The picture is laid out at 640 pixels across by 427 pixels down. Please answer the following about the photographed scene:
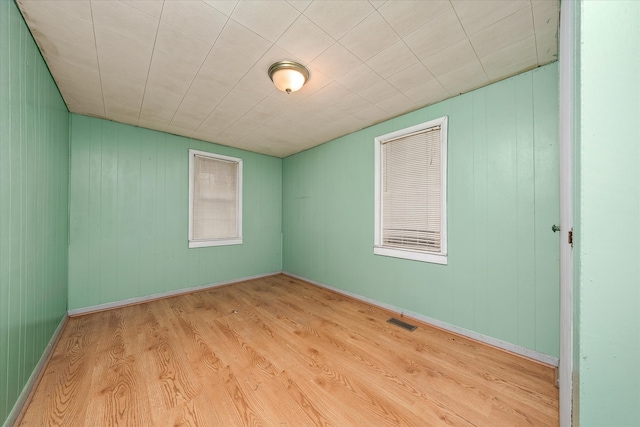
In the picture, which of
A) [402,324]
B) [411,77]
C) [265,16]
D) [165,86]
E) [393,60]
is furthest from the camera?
[402,324]

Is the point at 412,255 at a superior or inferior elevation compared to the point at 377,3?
inferior

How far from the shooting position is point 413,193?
2.93 meters

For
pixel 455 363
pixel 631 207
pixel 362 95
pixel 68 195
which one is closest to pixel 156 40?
pixel 362 95

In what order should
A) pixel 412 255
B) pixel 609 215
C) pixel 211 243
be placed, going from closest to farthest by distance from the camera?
pixel 609 215 → pixel 412 255 → pixel 211 243

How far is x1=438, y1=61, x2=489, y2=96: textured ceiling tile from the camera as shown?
2.12 metres

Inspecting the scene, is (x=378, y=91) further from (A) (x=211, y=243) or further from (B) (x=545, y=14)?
(A) (x=211, y=243)

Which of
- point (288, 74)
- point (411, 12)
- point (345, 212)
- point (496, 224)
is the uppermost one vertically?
point (411, 12)

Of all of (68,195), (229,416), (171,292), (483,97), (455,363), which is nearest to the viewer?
(229,416)

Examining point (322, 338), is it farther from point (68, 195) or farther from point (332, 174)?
point (68, 195)

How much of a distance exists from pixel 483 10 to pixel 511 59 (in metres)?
0.73

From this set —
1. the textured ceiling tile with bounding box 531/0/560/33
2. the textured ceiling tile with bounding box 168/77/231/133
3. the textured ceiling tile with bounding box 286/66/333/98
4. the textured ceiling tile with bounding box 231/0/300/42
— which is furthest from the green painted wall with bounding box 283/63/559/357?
the textured ceiling tile with bounding box 168/77/231/133

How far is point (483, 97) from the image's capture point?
2367 millimetres

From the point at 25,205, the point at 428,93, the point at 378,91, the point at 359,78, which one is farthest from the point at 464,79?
the point at 25,205

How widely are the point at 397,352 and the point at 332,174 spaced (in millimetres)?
2782
